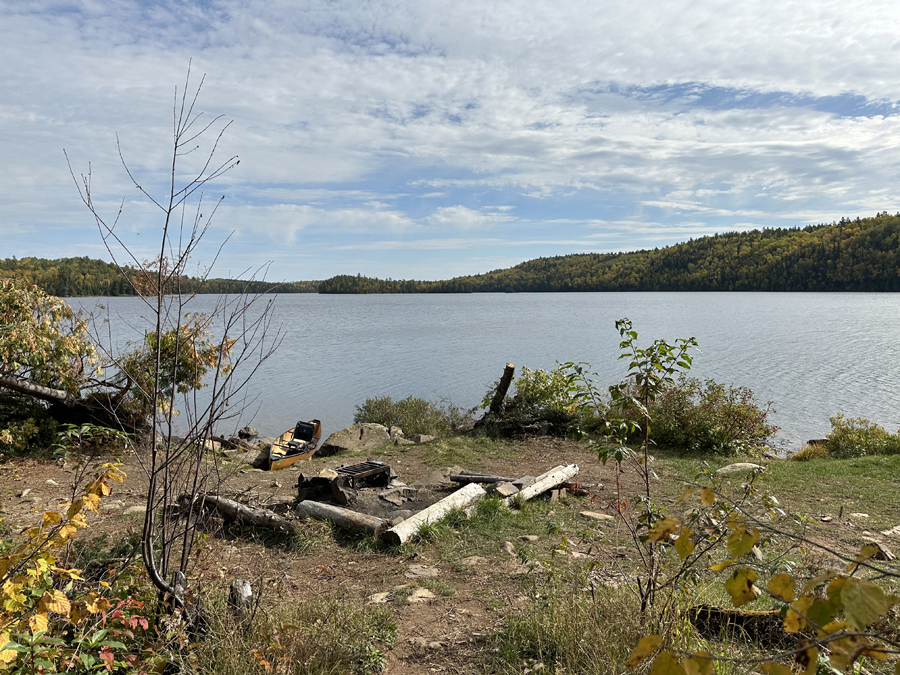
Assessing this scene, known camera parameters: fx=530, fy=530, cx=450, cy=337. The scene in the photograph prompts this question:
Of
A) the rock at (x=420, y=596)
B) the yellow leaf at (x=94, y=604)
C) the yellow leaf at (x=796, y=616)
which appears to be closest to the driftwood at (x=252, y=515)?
the rock at (x=420, y=596)

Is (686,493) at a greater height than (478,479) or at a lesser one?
greater

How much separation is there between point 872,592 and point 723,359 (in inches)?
1131

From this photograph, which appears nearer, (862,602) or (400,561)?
(862,602)

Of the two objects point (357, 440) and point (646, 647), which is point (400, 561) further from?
point (357, 440)

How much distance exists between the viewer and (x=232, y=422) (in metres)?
20.6

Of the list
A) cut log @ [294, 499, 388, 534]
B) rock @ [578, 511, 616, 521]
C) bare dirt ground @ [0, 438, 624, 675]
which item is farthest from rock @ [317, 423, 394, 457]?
rock @ [578, 511, 616, 521]

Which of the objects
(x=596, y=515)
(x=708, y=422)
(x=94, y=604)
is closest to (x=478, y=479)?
(x=596, y=515)

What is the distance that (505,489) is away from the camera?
823 cm

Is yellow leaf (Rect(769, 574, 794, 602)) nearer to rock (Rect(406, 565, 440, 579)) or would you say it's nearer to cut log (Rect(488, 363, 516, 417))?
rock (Rect(406, 565, 440, 579))

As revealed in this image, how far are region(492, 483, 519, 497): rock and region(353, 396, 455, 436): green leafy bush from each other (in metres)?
5.65

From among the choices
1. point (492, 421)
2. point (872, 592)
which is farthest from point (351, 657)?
point (492, 421)

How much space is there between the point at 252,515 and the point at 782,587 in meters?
6.80

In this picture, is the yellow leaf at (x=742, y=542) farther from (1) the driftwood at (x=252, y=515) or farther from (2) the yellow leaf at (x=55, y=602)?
(1) the driftwood at (x=252, y=515)

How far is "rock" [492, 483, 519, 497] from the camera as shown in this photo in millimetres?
8117
